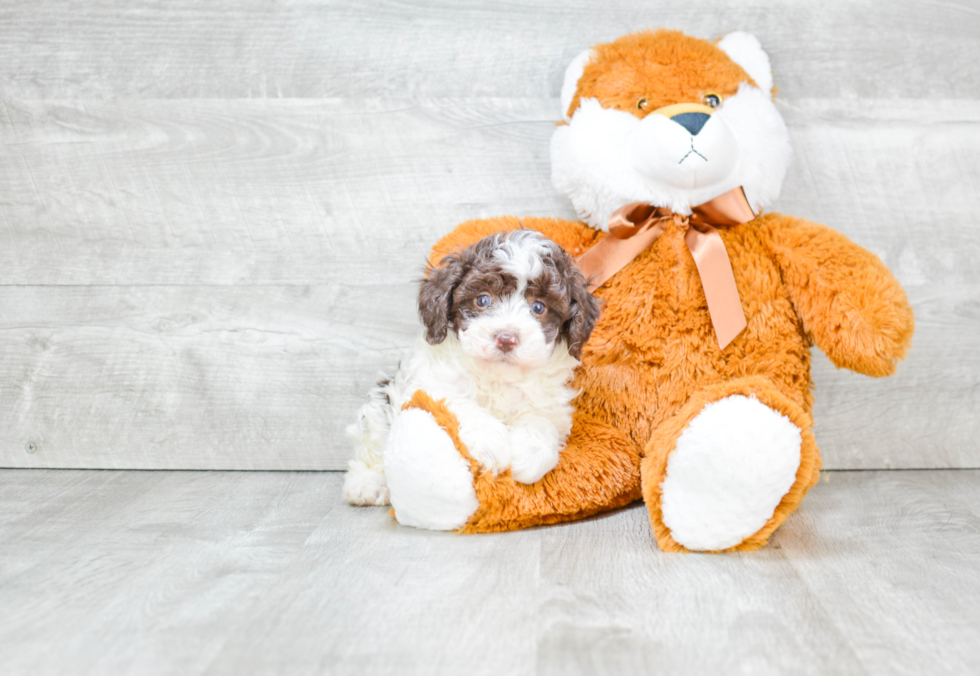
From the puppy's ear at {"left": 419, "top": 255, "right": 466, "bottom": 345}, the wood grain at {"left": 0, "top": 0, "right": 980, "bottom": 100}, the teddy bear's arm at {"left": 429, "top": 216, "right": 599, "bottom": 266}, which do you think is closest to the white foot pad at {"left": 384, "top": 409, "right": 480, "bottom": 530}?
the puppy's ear at {"left": 419, "top": 255, "right": 466, "bottom": 345}

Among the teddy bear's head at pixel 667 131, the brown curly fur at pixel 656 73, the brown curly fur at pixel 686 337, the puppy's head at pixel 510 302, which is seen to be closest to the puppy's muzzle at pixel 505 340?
the puppy's head at pixel 510 302

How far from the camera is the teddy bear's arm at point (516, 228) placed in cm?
143

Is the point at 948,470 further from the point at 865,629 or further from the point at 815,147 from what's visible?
the point at 865,629

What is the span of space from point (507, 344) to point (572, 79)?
63cm

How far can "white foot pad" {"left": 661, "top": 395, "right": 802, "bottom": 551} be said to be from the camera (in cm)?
111

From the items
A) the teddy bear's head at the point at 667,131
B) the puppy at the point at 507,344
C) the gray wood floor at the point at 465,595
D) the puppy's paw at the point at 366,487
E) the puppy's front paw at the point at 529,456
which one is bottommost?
the puppy's paw at the point at 366,487

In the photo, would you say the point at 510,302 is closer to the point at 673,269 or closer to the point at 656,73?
the point at 673,269

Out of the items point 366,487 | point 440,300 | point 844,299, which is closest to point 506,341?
point 440,300

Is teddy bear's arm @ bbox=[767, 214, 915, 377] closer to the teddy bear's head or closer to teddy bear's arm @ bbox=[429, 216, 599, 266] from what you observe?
the teddy bear's head

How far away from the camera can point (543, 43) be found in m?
1.66

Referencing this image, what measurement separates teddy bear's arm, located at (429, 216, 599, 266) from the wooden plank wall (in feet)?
0.66

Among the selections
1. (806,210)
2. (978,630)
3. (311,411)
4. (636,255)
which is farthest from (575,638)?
(806,210)

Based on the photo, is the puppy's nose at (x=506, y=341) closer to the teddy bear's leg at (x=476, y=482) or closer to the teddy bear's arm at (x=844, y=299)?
the teddy bear's leg at (x=476, y=482)

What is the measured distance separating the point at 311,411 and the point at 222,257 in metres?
0.39
